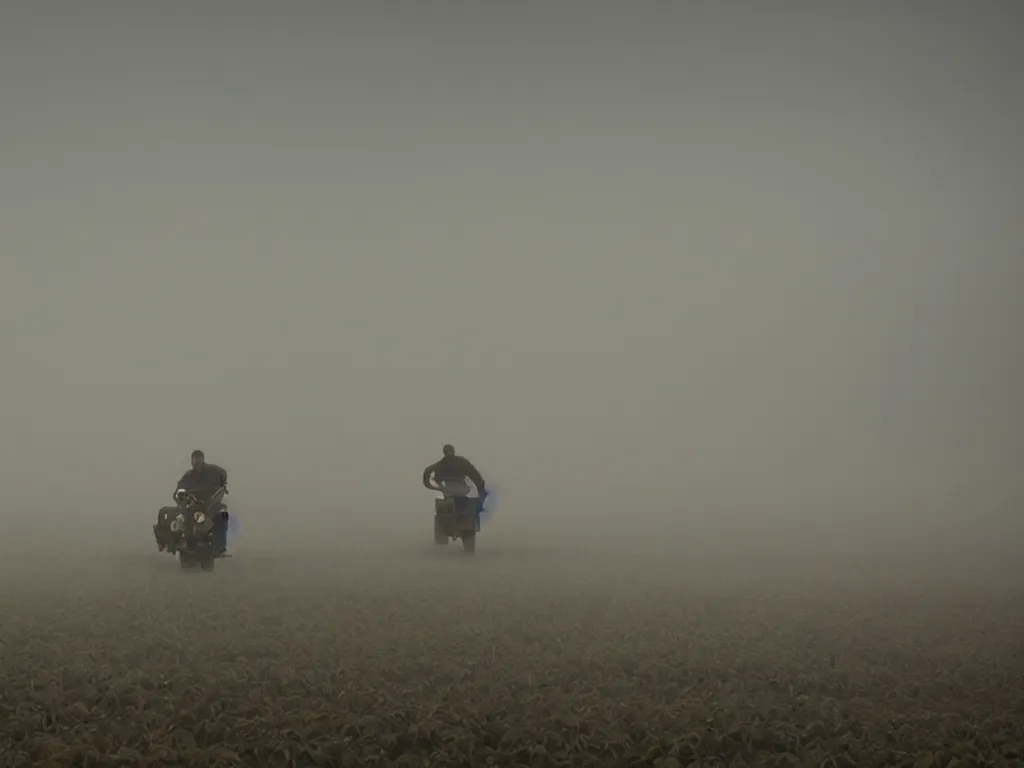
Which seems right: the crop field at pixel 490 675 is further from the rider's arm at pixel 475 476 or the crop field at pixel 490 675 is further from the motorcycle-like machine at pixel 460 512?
the rider's arm at pixel 475 476

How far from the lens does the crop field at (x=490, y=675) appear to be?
406 inches

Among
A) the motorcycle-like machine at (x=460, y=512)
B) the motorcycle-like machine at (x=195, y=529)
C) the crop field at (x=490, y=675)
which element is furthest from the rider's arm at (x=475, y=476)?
the motorcycle-like machine at (x=195, y=529)

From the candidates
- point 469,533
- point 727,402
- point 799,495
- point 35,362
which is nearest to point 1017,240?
point 727,402

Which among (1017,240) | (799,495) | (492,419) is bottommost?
(799,495)

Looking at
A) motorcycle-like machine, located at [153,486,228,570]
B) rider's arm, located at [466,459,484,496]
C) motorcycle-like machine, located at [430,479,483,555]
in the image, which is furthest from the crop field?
rider's arm, located at [466,459,484,496]

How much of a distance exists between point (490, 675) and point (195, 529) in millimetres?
10849

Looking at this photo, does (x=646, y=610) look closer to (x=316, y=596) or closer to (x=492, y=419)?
(x=316, y=596)

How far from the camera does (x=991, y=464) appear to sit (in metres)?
98.5

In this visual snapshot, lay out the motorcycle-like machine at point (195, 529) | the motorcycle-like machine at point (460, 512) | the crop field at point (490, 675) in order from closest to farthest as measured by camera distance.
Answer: the crop field at point (490, 675), the motorcycle-like machine at point (195, 529), the motorcycle-like machine at point (460, 512)

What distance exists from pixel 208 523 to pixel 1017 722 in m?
15.1

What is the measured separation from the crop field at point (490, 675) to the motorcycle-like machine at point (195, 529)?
1297 millimetres

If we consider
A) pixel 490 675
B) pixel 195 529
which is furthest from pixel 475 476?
pixel 490 675

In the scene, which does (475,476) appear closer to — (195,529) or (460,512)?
(460,512)

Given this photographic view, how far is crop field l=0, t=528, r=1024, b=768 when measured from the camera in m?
10.3
